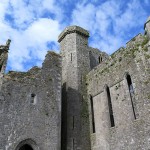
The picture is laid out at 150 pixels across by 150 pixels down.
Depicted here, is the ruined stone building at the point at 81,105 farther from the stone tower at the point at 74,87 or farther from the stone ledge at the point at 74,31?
the stone ledge at the point at 74,31

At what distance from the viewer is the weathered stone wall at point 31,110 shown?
13.6m

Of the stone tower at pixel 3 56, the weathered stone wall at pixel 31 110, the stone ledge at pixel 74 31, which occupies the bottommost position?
the weathered stone wall at pixel 31 110

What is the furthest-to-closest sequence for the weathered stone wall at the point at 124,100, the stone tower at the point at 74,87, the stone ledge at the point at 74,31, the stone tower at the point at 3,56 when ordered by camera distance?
1. the stone ledge at the point at 74,31
2. the stone tower at the point at 74,87
3. the stone tower at the point at 3,56
4. the weathered stone wall at the point at 124,100

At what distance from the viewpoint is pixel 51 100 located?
15812mm

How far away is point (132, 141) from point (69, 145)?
506 centimetres

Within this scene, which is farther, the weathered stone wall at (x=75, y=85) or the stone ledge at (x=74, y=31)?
the stone ledge at (x=74, y=31)

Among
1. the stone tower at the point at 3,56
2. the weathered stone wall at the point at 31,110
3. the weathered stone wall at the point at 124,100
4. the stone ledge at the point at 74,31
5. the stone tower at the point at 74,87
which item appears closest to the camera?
the weathered stone wall at the point at 124,100

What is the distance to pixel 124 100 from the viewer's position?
1500 cm

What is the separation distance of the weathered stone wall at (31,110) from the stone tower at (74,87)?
2338mm

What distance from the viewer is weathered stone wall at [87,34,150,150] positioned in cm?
1333

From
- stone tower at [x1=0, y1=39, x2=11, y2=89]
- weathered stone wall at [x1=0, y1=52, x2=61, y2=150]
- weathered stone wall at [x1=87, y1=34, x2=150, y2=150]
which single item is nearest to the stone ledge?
weathered stone wall at [x1=87, y1=34, x2=150, y2=150]

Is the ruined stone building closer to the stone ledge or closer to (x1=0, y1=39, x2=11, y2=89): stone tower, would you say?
(x1=0, y1=39, x2=11, y2=89): stone tower

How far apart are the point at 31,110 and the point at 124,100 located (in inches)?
243

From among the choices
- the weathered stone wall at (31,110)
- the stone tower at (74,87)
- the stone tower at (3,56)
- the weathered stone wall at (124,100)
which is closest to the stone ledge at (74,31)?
the stone tower at (74,87)
